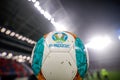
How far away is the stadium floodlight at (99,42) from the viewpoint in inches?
685

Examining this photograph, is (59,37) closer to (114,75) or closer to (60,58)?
(60,58)

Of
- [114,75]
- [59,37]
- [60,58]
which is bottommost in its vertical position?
[114,75]

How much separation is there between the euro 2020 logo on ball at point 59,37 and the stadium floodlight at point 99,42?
1468cm

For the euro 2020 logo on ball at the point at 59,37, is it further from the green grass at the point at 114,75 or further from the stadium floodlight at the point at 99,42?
the stadium floodlight at the point at 99,42

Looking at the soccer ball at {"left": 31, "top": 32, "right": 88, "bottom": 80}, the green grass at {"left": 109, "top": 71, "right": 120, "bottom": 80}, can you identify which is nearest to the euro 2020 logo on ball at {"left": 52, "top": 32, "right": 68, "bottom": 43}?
the soccer ball at {"left": 31, "top": 32, "right": 88, "bottom": 80}

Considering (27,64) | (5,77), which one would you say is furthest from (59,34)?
(27,64)

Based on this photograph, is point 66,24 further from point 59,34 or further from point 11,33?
point 59,34

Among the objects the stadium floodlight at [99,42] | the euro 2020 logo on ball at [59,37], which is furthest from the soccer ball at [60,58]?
the stadium floodlight at [99,42]

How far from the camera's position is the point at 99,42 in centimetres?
1895

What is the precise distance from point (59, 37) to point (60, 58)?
Answer: 20 cm

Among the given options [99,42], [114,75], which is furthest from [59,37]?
[99,42]

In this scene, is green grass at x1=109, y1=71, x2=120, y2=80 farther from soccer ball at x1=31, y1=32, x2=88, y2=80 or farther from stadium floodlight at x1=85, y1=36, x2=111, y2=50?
soccer ball at x1=31, y1=32, x2=88, y2=80

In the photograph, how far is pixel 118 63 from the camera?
13.8 metres

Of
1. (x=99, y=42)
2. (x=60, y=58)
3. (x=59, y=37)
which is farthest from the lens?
(x=99, y=42)
